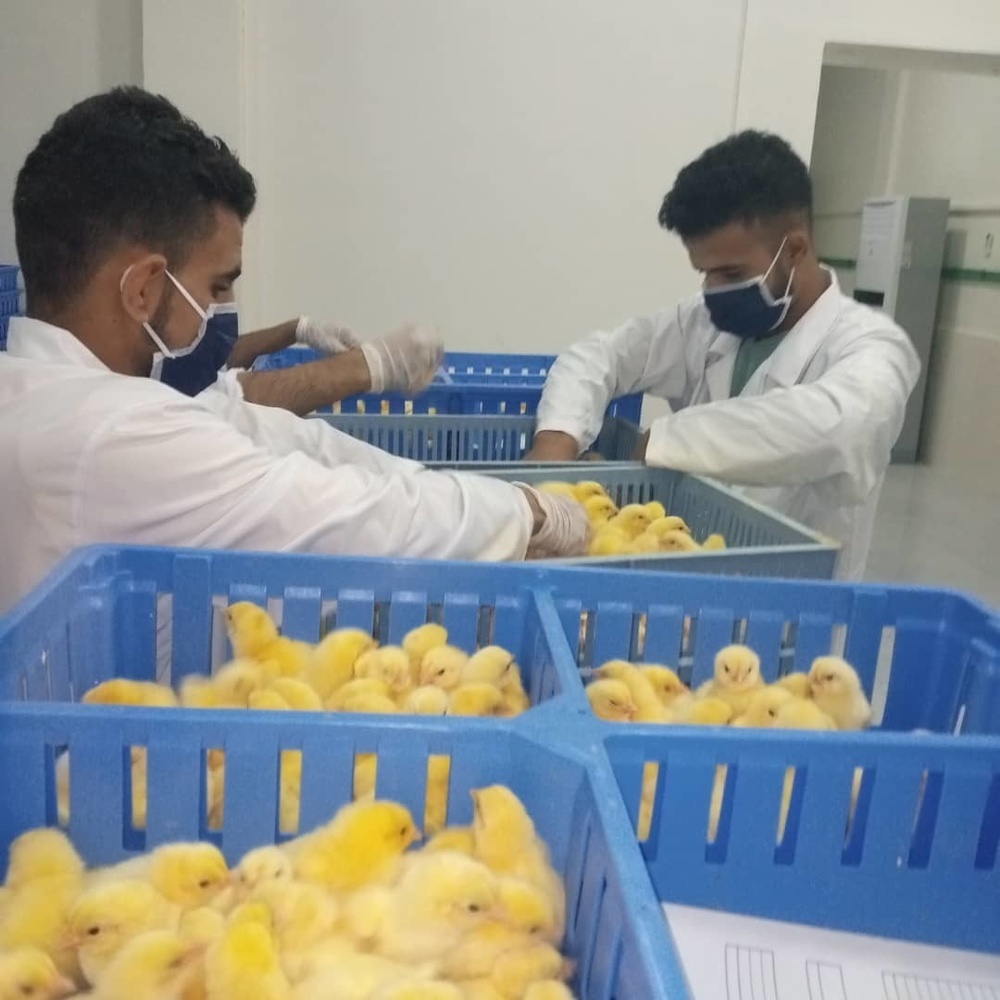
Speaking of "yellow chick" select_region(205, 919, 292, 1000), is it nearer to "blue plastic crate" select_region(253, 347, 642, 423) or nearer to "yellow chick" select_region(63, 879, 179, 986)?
"yellow chick" select_region(63, 879, 179, 986)

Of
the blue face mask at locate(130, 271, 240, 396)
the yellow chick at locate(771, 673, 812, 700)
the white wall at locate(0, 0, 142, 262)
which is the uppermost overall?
the white wall at locate(0, 0, 142, 262)

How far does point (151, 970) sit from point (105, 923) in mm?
51

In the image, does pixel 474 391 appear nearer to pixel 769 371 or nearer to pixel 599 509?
pixel 769 371

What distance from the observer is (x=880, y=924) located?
2.37 ft

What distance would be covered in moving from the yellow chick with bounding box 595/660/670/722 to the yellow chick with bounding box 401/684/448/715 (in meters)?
0.17

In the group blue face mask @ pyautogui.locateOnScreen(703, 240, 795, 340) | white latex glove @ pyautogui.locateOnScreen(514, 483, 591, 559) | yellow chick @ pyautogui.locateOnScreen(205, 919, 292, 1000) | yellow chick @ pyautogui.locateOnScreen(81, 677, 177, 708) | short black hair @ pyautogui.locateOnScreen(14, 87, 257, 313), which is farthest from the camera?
blue face mask @ pyautogui.locateOnScreen(703, 240, 795, 340)

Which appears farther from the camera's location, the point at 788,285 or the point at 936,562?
the point at 936,562

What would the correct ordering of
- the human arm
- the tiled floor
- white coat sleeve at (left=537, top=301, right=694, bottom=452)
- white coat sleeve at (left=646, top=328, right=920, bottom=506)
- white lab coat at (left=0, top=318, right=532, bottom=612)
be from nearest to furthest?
white lab coat at (left=0, top=318, right=532, bottom=612) → white coat sleeve at (left=646, top=328, right=920, bottom=506) → the human arm → white coat sleeve at (left=537, top=301, right=694, bottom=452) → the tiled floor

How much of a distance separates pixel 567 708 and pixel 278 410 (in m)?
1.12


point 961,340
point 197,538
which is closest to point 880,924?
point 197,538

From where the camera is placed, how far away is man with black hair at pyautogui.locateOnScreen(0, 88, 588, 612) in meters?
1.05

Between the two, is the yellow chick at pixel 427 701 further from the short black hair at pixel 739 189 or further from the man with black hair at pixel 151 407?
the short black hair at pixel 739 189

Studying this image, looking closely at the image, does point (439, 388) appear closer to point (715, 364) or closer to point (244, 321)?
point (715, 364)

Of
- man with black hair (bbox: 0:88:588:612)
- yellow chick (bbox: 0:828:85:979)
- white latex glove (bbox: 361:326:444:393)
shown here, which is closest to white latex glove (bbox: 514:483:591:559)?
man with black hair (bbox: 0:88:588:612)
